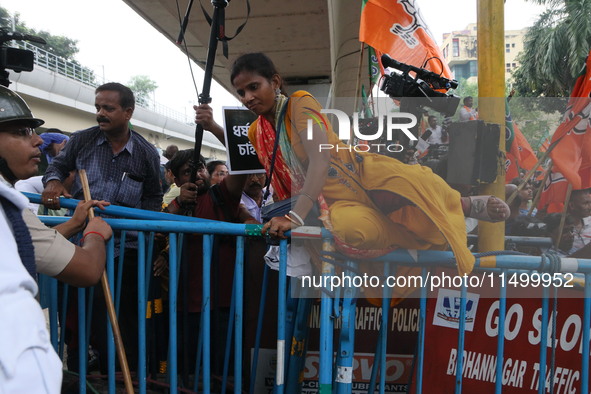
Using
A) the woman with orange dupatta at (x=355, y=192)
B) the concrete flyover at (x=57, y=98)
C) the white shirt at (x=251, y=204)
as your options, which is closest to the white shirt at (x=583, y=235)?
Answer: the woman with orange dupatta at (x=355, y=192)

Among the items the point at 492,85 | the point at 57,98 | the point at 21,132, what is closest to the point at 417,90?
the point at 492,85

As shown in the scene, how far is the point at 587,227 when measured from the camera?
4.66 metres

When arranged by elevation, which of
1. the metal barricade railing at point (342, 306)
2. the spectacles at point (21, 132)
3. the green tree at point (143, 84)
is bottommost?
the metal barricade railing at point (342, 306)

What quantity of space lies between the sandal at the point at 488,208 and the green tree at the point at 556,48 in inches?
995

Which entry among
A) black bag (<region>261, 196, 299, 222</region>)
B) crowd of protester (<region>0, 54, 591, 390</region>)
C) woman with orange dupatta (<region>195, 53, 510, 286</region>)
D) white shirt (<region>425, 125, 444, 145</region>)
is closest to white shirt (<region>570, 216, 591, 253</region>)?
crowd of protester (<region>0, 54, 591, 390</region>)

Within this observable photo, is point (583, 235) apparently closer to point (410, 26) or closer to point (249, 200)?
point (410, 26)

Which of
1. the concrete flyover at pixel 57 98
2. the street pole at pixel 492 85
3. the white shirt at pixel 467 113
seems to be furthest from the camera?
the concrete flyover at pixel 57 98

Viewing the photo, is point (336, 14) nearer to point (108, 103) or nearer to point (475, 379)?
point (108, 103)

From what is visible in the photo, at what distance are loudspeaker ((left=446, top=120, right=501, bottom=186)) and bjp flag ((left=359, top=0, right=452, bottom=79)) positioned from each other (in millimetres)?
1669

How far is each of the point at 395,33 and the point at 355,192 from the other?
7.19ft

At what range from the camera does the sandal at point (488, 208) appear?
8.18ft

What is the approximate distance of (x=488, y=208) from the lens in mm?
2537

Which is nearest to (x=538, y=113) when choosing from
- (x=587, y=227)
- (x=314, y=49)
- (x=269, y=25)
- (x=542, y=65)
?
(x=587, y=227)

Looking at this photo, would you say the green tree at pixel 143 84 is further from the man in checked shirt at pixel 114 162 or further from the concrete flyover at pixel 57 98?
the man in checked shirt at pixel 114 162
